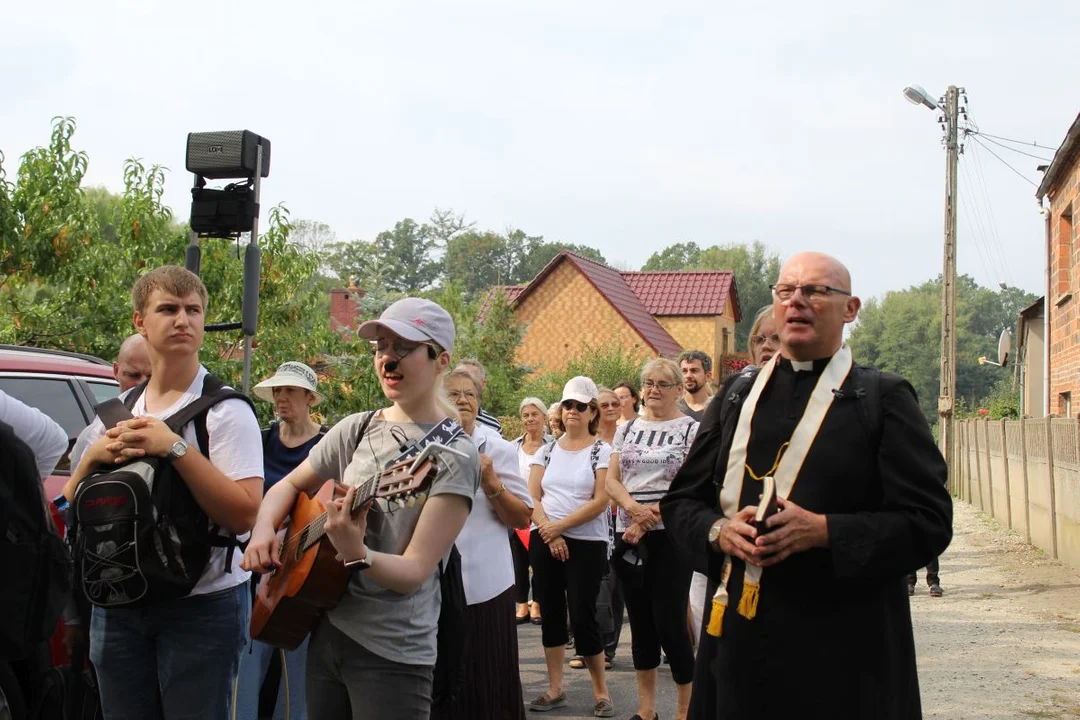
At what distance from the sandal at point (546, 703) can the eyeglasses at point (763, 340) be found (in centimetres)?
296

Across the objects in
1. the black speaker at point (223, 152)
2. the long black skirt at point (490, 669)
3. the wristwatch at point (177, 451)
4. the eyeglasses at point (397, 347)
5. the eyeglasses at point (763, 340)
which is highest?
the black speaker at point (223, 152)

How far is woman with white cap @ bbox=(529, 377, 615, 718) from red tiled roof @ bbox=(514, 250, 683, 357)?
110 ft

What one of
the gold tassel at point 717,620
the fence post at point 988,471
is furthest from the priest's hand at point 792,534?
the fence post at point 988,471

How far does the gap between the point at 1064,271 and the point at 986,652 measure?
461 inches

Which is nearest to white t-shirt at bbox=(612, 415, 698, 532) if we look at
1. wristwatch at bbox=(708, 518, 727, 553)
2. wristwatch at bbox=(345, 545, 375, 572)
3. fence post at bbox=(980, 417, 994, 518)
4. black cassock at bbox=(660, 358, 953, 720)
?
wristwatch at bbox=(708, 518, 727, 553)

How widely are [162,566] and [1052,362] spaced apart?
1891 centimetres

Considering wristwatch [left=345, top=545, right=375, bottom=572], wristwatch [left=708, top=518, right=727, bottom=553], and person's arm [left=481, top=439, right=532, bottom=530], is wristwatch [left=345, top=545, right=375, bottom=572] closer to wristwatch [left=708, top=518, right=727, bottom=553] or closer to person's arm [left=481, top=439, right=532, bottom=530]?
wristwatch [left=708, top=518, right=727, bottom=553]

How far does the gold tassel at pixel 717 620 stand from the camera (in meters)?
3.60

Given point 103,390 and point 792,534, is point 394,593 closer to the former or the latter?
point 792,534

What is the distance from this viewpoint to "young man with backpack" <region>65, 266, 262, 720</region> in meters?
3.78

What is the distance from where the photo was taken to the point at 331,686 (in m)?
3.72

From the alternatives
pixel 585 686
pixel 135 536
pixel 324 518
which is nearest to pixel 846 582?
pixel 324 518

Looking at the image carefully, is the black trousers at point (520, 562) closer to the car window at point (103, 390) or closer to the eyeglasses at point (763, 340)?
the car window at point (103, 390)

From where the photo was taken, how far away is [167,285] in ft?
13.8
